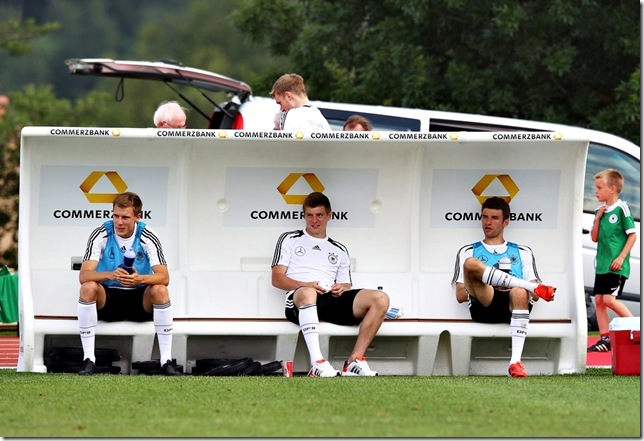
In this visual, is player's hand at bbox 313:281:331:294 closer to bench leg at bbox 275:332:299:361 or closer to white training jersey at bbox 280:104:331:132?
bench leg at bbox 275:332:299:361

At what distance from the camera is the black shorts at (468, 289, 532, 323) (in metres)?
12.0

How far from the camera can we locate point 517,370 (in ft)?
38.1

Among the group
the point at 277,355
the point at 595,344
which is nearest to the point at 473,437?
the point at 277,355

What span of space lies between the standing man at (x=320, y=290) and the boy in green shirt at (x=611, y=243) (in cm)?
320

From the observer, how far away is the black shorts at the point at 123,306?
1184cm

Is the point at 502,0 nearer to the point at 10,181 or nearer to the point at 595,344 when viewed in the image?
the point at 595,344

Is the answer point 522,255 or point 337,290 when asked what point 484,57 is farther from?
point 337,290

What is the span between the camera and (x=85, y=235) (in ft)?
40.3

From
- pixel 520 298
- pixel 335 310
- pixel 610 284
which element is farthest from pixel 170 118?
pixel 610 284

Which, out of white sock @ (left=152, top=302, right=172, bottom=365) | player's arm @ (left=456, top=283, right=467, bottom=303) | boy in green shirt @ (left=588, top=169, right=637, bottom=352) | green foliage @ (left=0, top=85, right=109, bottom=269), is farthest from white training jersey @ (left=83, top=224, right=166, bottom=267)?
green foliage @ (left=0, top=85, right=109, bottom=269)

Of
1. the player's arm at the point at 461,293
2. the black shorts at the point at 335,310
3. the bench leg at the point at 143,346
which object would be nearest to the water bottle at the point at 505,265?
the player's arm at the point at 461,293

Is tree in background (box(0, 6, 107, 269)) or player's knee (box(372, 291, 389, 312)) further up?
tree in background (box(0, 6, 107, 269))

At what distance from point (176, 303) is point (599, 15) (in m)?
12.1

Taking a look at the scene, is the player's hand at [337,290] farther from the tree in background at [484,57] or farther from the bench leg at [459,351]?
the tree in background at [484,57]
